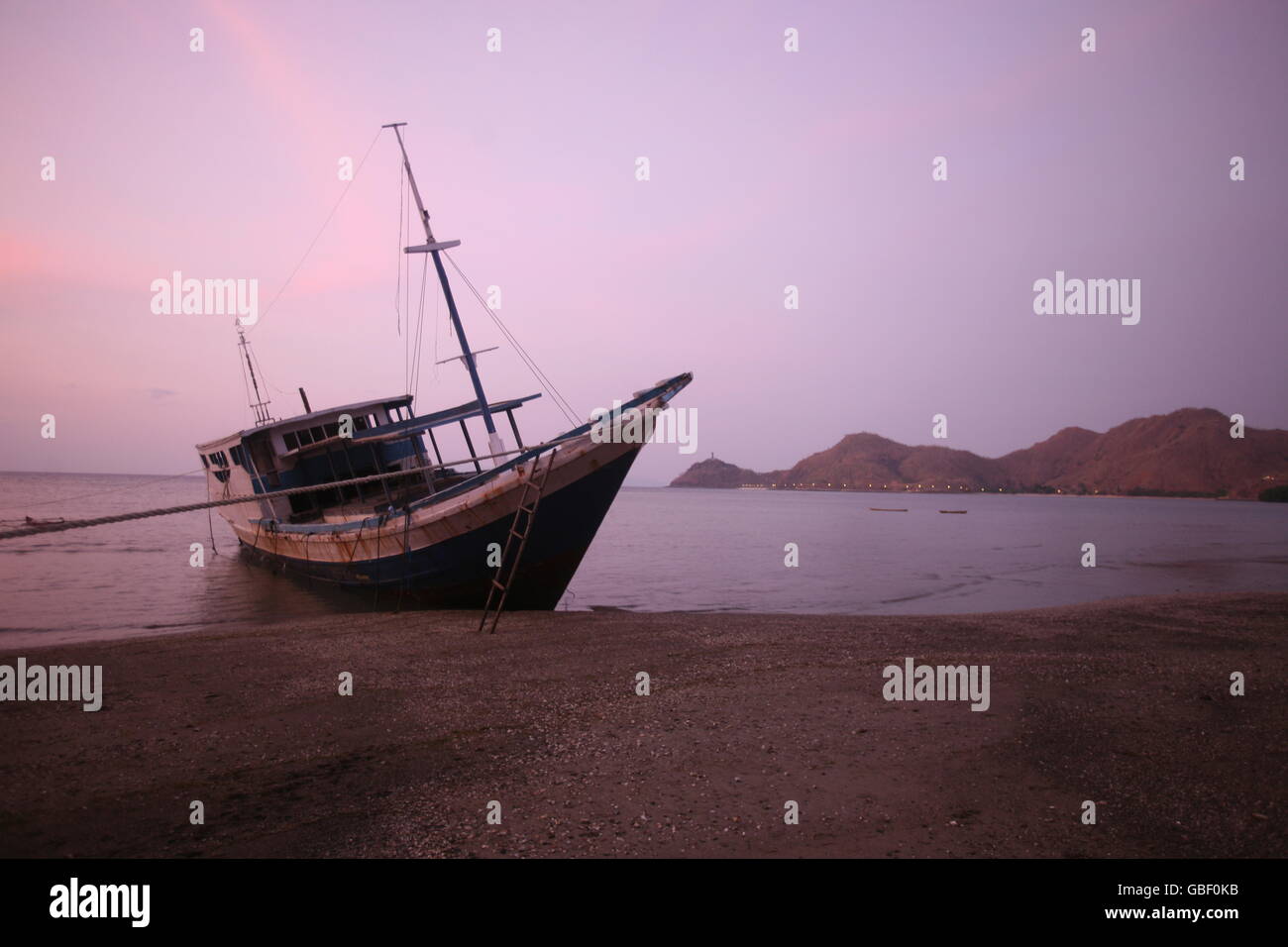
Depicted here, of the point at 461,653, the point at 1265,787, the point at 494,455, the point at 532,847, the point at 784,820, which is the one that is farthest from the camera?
the point at 494,455

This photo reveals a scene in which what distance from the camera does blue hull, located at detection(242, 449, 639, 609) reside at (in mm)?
15891

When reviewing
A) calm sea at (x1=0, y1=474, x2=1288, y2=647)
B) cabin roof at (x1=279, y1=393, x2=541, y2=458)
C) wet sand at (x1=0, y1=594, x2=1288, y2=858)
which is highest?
cabin roof at (x1=279, y1=393, x2=541, y2=458)

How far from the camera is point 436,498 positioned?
16891 millimetres

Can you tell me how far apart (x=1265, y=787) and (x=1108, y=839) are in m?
1.89

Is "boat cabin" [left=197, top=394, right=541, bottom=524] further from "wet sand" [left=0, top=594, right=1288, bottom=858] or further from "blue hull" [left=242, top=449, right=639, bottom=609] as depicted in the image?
"wet sand" [left=0, top=594, right=1288, bottom=858]

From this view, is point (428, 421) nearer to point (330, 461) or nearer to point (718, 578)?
point (330, 461)

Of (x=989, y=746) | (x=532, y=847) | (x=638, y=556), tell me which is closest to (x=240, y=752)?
(x=532, y=847)

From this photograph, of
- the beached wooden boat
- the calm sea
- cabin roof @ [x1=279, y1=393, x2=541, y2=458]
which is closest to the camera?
the beached wooden boat

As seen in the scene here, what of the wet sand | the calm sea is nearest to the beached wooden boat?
the calm sea

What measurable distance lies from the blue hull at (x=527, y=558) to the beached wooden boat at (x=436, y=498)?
0.09 feet

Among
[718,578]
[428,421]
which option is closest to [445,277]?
[428,421]

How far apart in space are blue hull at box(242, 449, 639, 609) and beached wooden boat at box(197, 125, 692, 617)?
28 mm

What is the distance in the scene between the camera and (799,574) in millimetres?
29312
